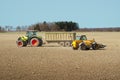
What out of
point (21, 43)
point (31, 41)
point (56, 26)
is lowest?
point (56, 26)

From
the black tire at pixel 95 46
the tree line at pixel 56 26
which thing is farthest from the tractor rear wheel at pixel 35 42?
the tree line at pixel 56 26

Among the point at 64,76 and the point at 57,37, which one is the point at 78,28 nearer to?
the point at 57,37

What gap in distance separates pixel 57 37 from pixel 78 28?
89251 millimetres

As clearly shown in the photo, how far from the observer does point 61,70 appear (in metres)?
14.9

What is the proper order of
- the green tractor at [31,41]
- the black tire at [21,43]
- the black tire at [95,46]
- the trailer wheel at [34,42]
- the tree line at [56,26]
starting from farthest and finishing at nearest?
the tree line at [56,26] → the black tire at [21,43] → the green tractor at [31,41] → the trailer wheel at [34,42] → the black tire at [95,46]

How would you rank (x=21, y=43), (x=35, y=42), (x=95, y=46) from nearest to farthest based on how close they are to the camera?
(x=95, y=46), (x=35, y=42), (x=21, y=43)

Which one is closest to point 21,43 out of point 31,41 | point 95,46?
point 31,41

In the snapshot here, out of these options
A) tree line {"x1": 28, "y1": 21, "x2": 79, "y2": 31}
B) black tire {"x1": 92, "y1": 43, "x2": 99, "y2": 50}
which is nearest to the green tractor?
black tire {"x1": 92, "y1": 43, "x2": 99, "y2": 50}

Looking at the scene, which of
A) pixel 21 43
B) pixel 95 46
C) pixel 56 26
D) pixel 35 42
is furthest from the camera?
pixel 56 26

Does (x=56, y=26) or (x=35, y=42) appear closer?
(x=35, y=42)

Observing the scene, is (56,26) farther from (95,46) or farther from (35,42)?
(95,46)

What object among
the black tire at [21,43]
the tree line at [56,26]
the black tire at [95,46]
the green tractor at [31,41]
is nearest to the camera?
the black tire at [95,46]

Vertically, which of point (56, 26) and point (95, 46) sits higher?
point (95, 46)

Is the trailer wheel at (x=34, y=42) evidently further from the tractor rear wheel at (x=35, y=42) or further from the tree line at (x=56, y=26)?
the tree line at (x=56, y=26)
